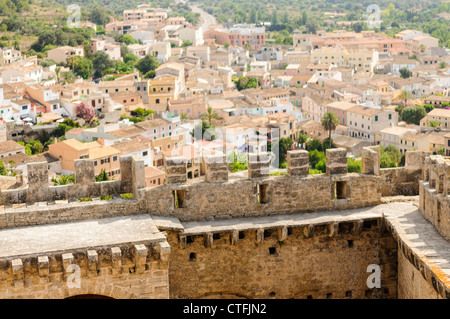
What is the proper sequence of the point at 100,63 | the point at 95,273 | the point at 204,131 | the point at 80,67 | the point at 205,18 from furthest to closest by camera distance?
1. the point at 205,18
2. the point at 100,63
3. the point at 80,67
4. the point at 204,131
5. the point at 95,273

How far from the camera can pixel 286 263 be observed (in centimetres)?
1055

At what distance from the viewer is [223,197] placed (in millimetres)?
10586

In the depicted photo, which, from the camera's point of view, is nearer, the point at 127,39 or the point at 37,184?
the point at 37,184

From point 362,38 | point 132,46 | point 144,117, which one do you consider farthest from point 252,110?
point 362,38

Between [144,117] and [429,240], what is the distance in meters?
59.8

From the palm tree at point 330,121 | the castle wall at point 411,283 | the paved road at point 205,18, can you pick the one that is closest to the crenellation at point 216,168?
the castle wall at point 411,283

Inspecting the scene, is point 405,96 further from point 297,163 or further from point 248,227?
point 248,227

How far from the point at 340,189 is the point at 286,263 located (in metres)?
1.53

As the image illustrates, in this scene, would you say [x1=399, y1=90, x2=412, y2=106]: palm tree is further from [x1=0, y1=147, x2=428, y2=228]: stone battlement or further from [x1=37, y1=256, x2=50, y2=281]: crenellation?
[x1=37, y1=256, x2=50, y2=281]: crenellation

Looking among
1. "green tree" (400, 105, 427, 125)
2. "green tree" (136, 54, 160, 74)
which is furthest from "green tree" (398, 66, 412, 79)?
"green tree" (136, 54, 160, 74)

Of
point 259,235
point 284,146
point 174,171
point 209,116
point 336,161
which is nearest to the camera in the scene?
point 259,235

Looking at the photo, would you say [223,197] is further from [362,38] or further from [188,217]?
[362,38]

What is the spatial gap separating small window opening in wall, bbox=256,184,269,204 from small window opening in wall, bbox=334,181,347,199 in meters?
1.12

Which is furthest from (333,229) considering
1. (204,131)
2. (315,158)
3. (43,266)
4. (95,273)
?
(204,131)
